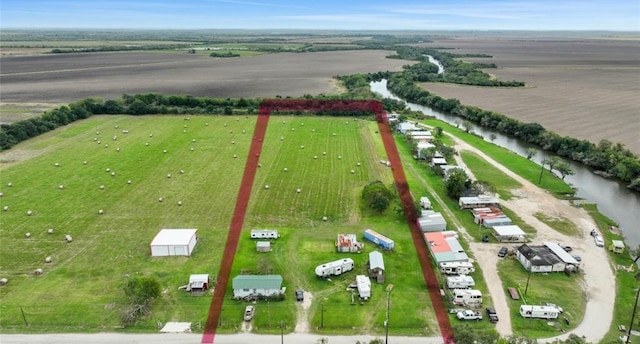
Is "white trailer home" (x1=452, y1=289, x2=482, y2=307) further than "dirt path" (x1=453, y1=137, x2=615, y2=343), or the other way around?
"white trailer home" (x1=452, y1=289, x2=482, y2=307)

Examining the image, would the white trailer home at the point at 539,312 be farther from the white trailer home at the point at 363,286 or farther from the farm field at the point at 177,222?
the white trailer home at the point at 363,286

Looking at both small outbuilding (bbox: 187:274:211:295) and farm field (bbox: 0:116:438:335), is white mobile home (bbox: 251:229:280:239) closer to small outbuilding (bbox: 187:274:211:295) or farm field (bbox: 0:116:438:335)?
farm field (bbox: 0:116:438:335)

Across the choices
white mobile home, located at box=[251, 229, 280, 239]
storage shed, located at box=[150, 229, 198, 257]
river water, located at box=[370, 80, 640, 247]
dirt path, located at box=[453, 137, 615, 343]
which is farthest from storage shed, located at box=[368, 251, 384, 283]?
river water, located at box=[370, 80, 640, 247]

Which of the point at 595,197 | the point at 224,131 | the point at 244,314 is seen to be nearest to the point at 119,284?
the point at 244,314

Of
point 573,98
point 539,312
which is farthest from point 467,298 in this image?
point 573,98

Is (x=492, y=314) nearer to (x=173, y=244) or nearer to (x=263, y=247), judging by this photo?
(x=263, y=247)

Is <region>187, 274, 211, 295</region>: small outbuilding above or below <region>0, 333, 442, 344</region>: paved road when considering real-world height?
above
